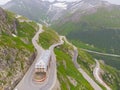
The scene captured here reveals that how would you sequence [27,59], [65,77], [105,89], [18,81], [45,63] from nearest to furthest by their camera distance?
1. [18,81]
2. [45,63]
3. [27,59]
4. [65,77]
5. [105,89]

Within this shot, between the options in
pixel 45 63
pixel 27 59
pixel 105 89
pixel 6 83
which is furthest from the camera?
pixel 105 89

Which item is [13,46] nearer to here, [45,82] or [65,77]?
[45,82]

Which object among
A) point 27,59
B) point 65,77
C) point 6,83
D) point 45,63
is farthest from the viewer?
point 65,77

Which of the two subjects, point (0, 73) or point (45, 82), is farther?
point (45, 82)

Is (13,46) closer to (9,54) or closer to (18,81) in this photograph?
(9,54)

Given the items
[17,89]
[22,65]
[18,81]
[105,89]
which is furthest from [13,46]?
[105,89]

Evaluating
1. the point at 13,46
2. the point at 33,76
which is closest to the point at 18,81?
the point at 33,76

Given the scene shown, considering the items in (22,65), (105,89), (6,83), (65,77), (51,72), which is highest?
(6,83)

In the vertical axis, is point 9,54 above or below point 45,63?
above

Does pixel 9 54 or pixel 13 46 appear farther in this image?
pixel 13 46
